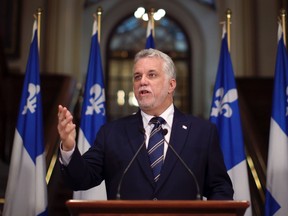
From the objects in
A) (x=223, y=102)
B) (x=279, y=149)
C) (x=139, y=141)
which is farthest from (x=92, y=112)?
(x=139, y=141)

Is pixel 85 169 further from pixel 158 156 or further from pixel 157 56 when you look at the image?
pixel 157 56

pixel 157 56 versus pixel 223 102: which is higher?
pixel 157 56

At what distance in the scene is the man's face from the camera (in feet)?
10.5

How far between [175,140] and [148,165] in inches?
9.6

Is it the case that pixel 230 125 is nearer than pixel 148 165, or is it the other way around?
pixel 148 165

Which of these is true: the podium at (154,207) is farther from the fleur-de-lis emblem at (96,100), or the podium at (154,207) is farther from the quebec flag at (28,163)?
the fleur-de-lis emblem at (96,100)

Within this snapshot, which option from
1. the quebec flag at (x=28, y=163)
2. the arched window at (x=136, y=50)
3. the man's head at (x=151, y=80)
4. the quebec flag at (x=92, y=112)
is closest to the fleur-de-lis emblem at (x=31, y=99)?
the quebec flag at (x=28, y=163)

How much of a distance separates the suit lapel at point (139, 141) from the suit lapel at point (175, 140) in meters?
0.08

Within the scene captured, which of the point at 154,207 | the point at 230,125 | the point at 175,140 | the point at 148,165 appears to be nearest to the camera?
the point at 154,207

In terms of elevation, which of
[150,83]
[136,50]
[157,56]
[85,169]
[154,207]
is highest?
[136,50]

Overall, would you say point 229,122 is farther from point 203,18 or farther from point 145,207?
point 203,18

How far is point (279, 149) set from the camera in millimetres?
5074

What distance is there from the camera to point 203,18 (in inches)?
561

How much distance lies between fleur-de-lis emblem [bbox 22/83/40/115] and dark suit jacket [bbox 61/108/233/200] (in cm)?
198
